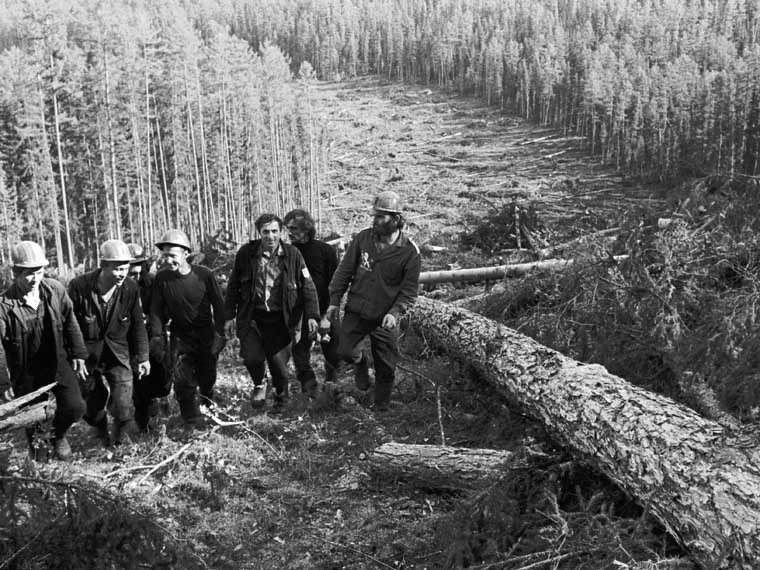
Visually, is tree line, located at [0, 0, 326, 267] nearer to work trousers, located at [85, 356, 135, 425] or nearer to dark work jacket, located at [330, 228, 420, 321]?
work trousers, located at [85, 356, 135, 425]

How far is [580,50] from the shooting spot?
86375mm

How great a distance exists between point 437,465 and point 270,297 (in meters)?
2.69

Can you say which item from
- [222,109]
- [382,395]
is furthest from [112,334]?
[222,109]

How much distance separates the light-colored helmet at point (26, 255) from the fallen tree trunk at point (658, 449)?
145 inches

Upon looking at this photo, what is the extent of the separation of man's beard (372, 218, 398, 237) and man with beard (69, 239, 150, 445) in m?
2.24

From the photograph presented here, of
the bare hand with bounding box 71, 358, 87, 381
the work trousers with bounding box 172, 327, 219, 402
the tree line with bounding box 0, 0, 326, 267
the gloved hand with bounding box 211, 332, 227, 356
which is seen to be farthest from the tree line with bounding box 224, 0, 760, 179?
the tree line with bounding box 0, 0, 326, 267

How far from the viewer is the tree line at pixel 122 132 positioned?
1451 inches

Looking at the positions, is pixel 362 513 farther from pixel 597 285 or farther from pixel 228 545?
pixel 597 285

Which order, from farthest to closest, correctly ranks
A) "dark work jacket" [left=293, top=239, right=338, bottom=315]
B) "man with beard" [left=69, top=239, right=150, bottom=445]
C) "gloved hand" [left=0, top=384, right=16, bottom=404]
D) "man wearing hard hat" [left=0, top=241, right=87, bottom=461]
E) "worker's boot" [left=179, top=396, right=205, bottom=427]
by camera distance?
"dark work jacket" [left=293, top=239, right=338, bottom=315]
"worker's boot" [left=179, top=396, right=205, bottom=427]
"man with beard" [left=69, top=239, right=150, bottom=445]
"man wearing hard hat" [left=0, top=241, right=87, bottom=461]
"gloved hand" [left=0, top=384, right=16, bottom=404]

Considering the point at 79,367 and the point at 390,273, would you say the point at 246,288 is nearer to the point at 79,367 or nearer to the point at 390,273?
the point at 390,273

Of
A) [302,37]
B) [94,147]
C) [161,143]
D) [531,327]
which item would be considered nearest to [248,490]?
[531,327]

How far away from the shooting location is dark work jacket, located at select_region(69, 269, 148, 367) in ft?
19.4

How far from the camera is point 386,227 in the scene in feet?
20.7

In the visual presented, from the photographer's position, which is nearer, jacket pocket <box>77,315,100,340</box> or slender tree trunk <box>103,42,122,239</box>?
jacket pocket <box>77,315,100,340</box>
